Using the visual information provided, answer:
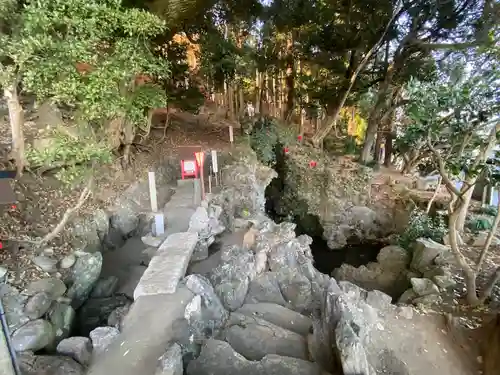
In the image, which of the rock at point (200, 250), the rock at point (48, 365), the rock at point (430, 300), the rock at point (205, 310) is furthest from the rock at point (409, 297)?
the rock at point (48, 365)

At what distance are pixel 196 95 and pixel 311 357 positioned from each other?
8.54m

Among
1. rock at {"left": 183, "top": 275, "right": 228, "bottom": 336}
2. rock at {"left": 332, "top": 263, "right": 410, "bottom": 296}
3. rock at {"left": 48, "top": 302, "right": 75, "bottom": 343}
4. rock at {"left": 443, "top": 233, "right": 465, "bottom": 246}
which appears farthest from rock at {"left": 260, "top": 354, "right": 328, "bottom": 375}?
rock at {"left": 443, "top": 233, "right": 465, "bottom": 246}

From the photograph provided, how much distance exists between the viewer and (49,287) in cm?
430

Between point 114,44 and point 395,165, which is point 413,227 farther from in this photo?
point 114,44

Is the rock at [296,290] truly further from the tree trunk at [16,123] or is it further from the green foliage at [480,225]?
the green foliage at [480,225]

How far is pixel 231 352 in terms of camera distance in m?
3.62

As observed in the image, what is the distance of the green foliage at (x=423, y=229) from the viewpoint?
942cm

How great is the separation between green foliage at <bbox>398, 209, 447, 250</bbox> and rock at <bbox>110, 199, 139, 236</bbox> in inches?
316

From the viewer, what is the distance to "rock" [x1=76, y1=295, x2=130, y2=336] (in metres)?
4.62

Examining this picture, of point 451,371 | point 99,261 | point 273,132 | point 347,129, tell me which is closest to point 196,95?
point 273,132

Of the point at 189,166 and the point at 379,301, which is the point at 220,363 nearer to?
the point at 189,166

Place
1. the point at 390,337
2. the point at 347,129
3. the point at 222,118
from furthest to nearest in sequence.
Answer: the point at 347,129 → the point at 222,118 → the point at 390,337

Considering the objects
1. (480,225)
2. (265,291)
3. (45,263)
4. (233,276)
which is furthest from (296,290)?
(480,225)

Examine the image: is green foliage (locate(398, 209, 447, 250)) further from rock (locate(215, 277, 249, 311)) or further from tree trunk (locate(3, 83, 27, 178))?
tree trunk (locate(3, 83, 27, 178))
